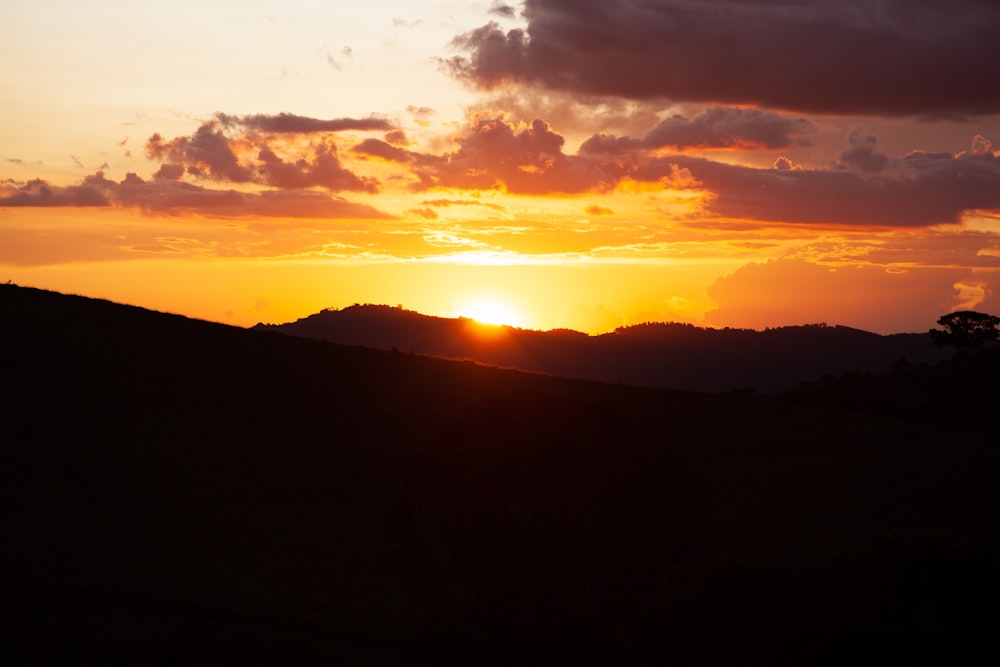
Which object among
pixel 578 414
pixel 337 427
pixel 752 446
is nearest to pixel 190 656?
pixel 578 414

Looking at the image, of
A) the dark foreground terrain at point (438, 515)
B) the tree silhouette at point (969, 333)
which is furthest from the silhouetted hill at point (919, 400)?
the tree silhouette at point (969, 333)

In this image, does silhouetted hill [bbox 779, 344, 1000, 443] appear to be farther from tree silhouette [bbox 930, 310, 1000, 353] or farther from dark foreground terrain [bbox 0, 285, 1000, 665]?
tree silhouette [bbox 930, 310, 1000, 353]

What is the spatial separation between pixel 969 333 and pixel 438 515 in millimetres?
123841

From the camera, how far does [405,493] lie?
88.1ft

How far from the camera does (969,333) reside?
138 m

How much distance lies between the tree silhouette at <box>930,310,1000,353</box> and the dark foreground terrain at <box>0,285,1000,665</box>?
3006 inches

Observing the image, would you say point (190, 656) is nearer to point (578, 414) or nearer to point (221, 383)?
point (578, 414)

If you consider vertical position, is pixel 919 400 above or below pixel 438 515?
above

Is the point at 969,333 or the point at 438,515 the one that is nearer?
the point at 438,515

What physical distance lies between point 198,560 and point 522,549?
1623cm

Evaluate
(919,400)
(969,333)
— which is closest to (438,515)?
(919,400)

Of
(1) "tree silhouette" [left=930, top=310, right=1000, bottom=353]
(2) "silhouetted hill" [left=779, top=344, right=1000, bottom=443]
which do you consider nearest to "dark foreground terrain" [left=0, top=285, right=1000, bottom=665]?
(2) "silhouetted hill" [left=779, top=344, right=1000, bottom=443]

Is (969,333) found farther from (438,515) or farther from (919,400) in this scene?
(438,515)

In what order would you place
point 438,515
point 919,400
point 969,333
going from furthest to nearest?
point 969,333
point 919,400
point 438,515
